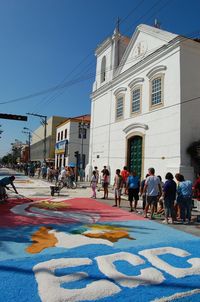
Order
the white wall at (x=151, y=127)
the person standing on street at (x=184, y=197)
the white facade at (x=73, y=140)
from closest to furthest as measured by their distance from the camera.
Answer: the person standing on street at (x=184, y=197), the white wall at (x=151, y=127), the white facade at (x=73, y=140)

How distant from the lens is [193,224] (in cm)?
979

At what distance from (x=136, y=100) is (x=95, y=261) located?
60.7 feet

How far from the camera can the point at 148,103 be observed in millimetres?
21125

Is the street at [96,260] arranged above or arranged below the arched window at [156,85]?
below

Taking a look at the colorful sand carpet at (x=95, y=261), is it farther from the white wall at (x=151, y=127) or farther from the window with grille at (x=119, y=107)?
the window with grille at (x=119, y=107)

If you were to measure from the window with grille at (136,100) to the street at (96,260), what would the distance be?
14031 millimetres

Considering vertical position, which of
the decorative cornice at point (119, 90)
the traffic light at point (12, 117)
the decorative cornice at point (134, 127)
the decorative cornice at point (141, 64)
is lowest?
the decorative cornice at point (134, 127)

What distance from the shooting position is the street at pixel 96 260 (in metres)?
4.41

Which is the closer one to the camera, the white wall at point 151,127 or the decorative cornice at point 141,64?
Answer: the white wall at point 151,127

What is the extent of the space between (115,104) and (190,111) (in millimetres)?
9055

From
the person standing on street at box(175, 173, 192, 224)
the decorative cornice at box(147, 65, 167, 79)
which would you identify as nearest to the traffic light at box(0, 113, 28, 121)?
the decorative cornice at box(147, 65, 167, 79)

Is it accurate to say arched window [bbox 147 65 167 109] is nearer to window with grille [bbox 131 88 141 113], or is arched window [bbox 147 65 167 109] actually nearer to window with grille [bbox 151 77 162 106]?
window with grille [bbox 151 77 162 106]

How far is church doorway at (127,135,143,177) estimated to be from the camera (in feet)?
72.7

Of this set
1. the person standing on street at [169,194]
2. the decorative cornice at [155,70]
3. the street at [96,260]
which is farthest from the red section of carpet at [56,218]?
the decorative cornice at [155,70]
